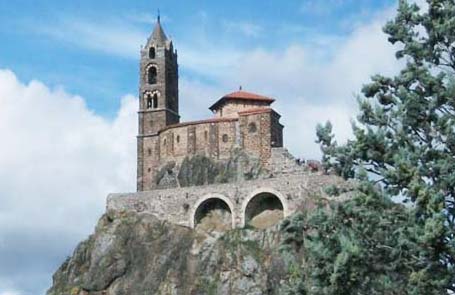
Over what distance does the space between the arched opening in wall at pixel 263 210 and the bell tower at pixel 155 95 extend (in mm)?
16038

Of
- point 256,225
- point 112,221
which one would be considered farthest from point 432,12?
point 112,221

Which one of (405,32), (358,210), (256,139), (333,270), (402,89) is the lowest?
(333,270)

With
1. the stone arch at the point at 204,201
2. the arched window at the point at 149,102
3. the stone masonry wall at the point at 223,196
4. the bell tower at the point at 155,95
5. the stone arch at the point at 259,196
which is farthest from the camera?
the arched window at the point at 149,102

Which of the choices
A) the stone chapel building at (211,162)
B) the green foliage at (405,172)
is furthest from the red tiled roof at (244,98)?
the green foliage at (405,172)

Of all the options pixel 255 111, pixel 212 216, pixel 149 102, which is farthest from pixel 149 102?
pixel 212 216

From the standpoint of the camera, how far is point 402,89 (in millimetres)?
23812

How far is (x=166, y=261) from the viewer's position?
71.6m

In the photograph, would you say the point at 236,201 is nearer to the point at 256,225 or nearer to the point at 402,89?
the point at 256,225

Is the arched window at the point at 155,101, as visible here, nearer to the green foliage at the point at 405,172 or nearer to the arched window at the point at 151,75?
the arched window at the point at 151,75

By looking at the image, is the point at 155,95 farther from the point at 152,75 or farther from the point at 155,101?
the point at 152,75

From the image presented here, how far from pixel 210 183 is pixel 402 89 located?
56695 millimetres

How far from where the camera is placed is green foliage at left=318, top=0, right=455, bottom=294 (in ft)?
69.2

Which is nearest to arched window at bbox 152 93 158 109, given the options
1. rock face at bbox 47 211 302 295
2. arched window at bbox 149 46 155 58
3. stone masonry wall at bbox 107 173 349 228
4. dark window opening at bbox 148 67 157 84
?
dark window opening at bbox 148 67 157 84

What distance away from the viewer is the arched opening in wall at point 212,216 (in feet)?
241
